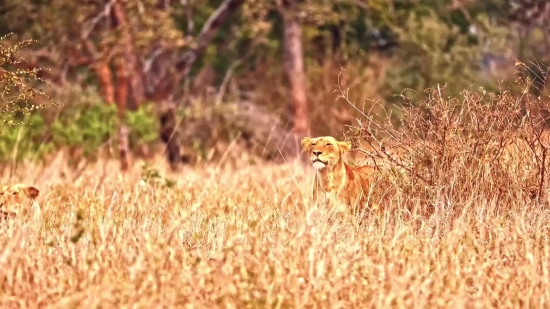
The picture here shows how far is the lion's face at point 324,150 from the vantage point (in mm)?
5926

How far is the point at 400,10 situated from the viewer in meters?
18.6

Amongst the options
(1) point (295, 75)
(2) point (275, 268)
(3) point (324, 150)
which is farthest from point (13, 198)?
(1) point (295, 75)

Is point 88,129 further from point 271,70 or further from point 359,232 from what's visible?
point 271,70

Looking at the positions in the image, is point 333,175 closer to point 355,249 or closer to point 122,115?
point 355,249

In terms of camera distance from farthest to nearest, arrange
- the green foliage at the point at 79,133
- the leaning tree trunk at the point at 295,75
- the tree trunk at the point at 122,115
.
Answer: the leaning tree trunk at the point at 295,75 < the tree trunk at the point at 122,115 < the green foliage at the point at 79,133

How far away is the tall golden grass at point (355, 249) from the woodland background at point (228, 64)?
4737mm

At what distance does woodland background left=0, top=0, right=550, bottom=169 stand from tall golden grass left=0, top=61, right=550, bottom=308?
474cm

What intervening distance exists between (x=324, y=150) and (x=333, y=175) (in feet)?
0.61

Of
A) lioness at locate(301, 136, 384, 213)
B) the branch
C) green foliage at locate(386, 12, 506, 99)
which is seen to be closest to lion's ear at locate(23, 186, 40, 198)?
lioness at locate(301, 136, 384, 213)

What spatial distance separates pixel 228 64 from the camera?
22.4m

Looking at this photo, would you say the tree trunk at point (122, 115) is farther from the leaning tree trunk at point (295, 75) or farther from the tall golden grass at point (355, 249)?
the tall golden grass at point (355, 249)

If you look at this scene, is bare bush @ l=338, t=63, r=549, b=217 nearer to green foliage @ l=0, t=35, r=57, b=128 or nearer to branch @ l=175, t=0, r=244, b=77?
green foliage @ l=0, t=35, r=57, b=128

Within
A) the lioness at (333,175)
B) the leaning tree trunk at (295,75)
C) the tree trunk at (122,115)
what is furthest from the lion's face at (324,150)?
the leaning tree trunk at (295,75)

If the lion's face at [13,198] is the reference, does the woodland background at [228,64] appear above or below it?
above
